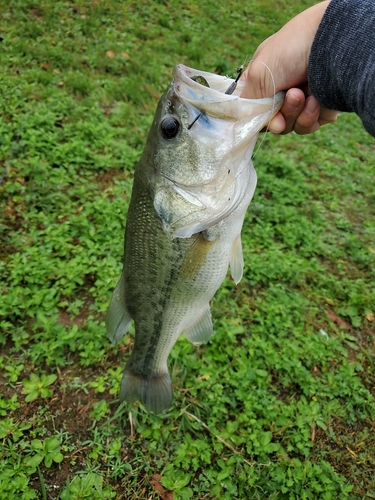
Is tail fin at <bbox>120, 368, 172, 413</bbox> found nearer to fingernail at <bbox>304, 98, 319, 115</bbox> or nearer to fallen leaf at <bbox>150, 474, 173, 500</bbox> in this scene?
fallen leaf at <bbox>150, 474, 173, 500</bbox>

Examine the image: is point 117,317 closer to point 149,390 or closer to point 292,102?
point 149,390

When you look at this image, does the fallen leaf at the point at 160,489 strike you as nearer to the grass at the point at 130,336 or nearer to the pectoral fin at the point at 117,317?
the grass at the point at 130,336

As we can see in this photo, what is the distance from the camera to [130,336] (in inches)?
122

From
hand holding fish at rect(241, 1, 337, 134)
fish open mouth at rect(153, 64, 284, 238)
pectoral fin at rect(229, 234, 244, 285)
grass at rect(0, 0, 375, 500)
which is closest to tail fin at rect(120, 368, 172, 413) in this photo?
grass at rect(0, 0, 375, 500)

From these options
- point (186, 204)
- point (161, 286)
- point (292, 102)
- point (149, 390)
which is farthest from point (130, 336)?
point (292, 102)

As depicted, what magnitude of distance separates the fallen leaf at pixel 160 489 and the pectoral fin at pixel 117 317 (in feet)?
3.35

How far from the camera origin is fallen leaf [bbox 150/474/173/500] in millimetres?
2420

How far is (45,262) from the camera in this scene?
3.30 metres

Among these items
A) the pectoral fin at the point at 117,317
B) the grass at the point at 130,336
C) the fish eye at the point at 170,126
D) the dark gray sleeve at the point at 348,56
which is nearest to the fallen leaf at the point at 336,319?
the grass at the point at 130,336

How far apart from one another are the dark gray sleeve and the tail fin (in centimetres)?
156

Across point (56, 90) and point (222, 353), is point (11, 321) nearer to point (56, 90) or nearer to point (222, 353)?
point (222, 353)

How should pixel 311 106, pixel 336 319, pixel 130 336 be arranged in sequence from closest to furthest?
pixel 311 106
pixel 130 336
pixel 336 319

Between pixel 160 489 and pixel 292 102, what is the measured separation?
2209 millimetres

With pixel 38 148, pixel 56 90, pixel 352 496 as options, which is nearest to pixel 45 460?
pixel 352 496
